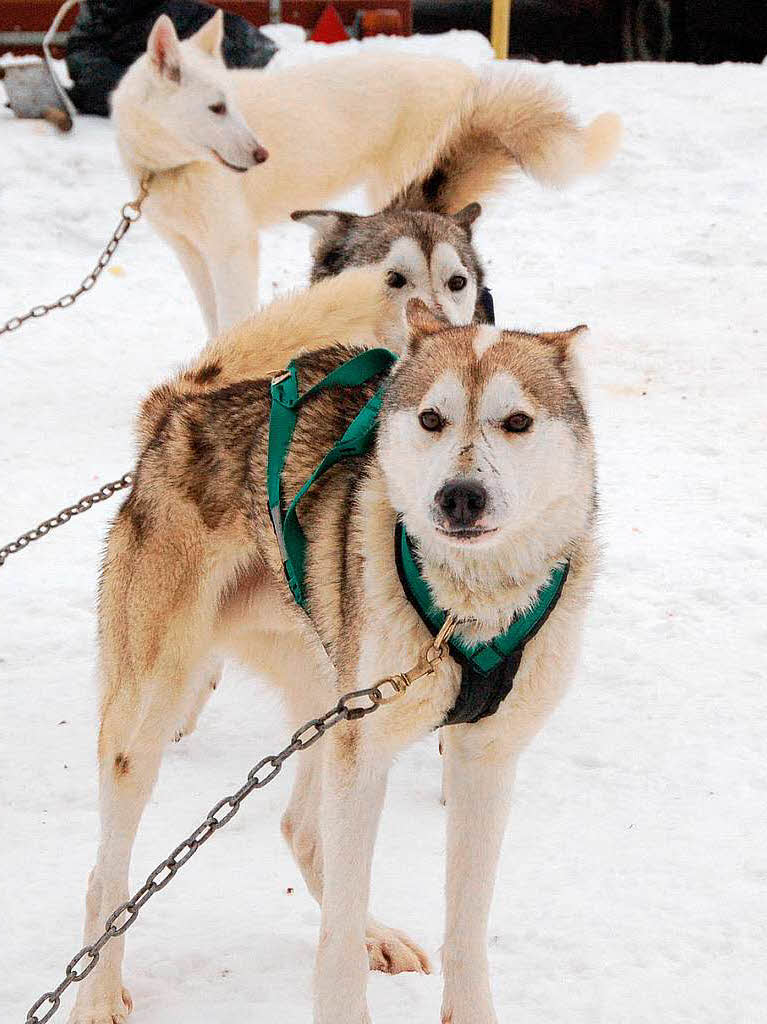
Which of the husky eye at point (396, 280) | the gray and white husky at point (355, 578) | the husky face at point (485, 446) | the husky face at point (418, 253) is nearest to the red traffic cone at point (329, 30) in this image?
the husky face at point (418, 253)

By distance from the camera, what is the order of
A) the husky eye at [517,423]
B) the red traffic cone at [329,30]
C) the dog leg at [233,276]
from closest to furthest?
the husky eye at [517,423], the dog leg at [233,276], the red traffic cone at [329,30]

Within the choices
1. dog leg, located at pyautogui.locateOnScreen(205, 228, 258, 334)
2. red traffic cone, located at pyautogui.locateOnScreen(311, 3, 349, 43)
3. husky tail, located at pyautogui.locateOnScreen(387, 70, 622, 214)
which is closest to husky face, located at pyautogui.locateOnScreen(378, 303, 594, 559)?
husky tail, located at pyautogui.locateOnScreen(387, 70, 622, 214)

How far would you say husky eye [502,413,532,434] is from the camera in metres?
1.90

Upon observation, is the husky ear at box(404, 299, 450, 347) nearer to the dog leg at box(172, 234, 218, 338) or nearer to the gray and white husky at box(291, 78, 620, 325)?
the gray and white husky at box(291, 78, 620, 325)

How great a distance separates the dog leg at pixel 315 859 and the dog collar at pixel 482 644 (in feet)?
2.21

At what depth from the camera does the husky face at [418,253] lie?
12.3 feet

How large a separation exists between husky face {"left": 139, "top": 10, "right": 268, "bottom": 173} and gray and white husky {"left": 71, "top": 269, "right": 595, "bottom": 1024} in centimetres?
320

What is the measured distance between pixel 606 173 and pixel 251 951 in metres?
7.56

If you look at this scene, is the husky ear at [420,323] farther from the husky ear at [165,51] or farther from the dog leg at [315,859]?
the husky ear at [165,51]

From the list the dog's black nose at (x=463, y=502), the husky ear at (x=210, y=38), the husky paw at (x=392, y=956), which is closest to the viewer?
the dog's black nose at (x=463, y=502)

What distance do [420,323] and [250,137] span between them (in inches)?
148

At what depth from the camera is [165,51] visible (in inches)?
220

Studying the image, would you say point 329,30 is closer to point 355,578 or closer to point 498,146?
point 498,146

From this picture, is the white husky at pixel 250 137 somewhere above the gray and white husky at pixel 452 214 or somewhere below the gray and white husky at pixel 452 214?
above
